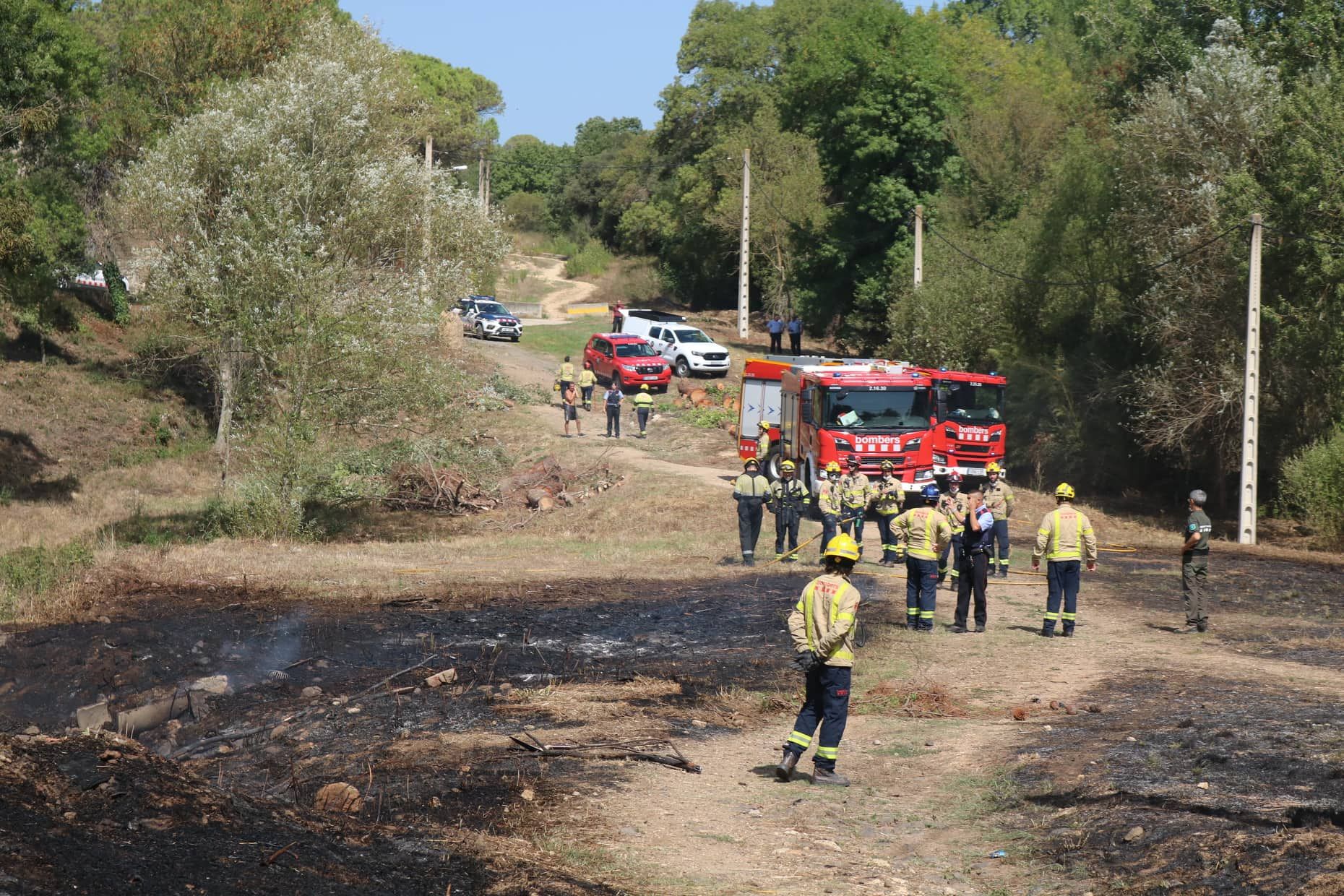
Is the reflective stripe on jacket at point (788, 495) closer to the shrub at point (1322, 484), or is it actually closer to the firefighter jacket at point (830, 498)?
the firefighter jacket at point (830, 498)

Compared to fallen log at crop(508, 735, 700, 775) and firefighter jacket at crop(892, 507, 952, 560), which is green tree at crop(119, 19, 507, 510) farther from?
fallen log at crop(508, 735, 700, 775)

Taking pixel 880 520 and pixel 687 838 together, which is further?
pixel 880 520

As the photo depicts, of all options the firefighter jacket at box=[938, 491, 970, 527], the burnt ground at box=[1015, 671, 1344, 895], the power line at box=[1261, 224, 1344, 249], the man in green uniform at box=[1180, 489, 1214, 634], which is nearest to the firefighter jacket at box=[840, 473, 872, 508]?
the firefighter jacket at box=[938, 491, 970, 527]

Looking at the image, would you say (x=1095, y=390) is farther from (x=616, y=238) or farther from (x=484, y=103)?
(x=484, y=103)

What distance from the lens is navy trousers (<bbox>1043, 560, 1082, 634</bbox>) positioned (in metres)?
16.2

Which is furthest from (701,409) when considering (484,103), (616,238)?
(484,103)

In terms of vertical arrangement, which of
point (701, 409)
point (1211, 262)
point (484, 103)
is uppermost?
point (484, 103)

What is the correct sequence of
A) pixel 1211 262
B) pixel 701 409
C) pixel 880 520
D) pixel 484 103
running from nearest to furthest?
pixel 880 520 < pixel 1211 262 < pixel 701 409 < pixel 484 103

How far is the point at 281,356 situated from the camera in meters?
25.7

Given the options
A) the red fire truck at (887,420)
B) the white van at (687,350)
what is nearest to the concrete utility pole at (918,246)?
the white van at (687,350)

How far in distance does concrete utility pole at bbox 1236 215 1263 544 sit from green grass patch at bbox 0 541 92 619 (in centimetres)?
2278

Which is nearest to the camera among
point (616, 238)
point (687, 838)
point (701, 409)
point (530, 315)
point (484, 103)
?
point (687, 838)

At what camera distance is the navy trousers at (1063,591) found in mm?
16250

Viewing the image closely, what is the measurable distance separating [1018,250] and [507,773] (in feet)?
124
